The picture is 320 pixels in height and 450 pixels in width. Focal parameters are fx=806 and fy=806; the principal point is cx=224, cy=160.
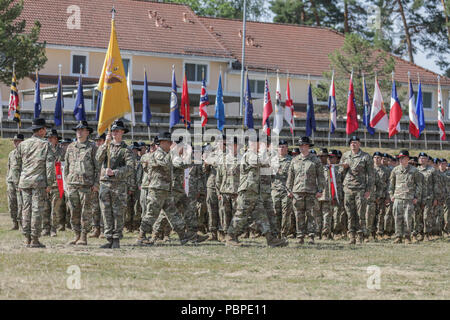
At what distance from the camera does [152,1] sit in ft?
166

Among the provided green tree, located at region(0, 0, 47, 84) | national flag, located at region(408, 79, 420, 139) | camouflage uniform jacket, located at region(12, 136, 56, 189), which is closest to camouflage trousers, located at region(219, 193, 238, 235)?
camouflage uniform jacket, located at region(12, 136, 56, 189)

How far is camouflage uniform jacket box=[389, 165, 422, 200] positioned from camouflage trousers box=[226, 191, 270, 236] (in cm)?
455

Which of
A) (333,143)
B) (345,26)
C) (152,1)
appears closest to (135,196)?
(333,143)

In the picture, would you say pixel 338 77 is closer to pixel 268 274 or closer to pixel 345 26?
pixel 345 26

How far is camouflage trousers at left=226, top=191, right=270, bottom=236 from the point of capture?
1456cm

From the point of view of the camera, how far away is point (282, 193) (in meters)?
17.9

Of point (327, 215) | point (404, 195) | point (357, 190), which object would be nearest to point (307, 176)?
point (357, 190)

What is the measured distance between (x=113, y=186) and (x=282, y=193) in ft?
17.1

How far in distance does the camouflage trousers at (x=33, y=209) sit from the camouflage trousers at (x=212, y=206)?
4365 millimetres

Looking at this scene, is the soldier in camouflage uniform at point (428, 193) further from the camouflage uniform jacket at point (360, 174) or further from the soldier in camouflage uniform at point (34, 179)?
the soldier in camouflage uniform at point (34, 179)

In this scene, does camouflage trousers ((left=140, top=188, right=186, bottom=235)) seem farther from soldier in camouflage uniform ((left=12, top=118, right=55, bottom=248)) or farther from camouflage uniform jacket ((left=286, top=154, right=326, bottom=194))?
camouflage uniform jacket ((left=286, top=154, right=326, bottom=194))

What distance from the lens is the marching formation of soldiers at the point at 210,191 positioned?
13734 millimetres

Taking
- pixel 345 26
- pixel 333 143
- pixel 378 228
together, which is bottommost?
pixel 378 228
